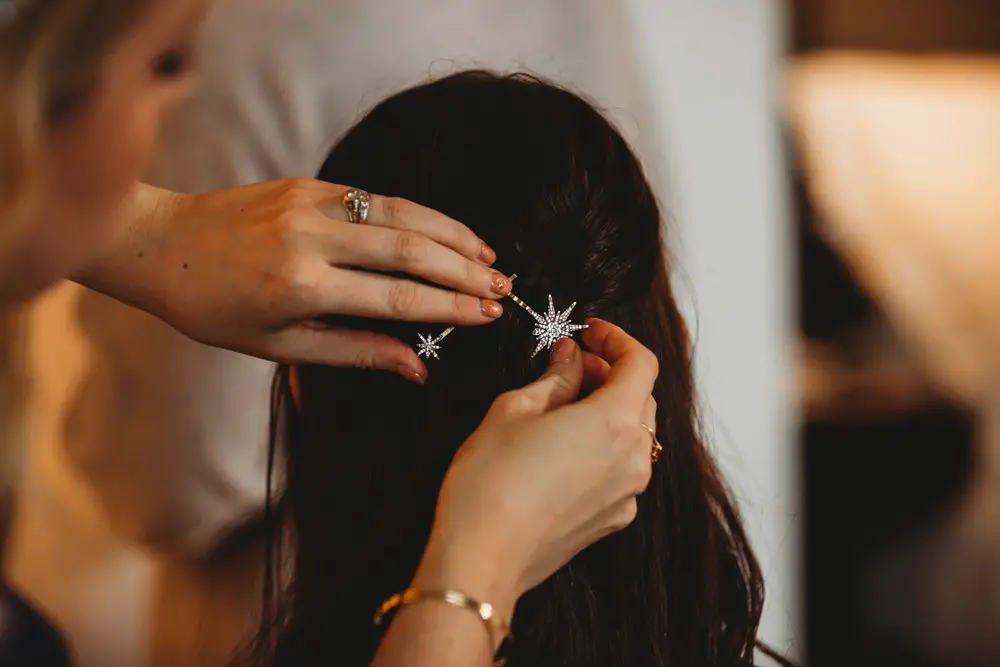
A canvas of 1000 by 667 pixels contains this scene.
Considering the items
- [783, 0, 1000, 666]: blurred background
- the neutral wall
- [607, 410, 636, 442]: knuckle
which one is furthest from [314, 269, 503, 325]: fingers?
[783, 0, 1000, 666]: blurred background

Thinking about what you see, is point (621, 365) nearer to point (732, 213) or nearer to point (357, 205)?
point (357, 205)

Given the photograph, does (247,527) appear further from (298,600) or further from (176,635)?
(298,600)

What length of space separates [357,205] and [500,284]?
117 mm

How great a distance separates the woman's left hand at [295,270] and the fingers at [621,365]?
0.08 meters

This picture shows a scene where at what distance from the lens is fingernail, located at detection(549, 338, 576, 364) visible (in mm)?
630

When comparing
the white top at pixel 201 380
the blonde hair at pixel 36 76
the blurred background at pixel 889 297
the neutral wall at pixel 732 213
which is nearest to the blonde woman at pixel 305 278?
the blonde hair at pixel 36 76

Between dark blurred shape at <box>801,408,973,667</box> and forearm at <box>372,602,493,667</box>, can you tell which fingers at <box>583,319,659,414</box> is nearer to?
forearm at <box>372,602,493,667</box>

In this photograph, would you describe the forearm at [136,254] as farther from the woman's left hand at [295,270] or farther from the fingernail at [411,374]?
the fingernail at [411,374]

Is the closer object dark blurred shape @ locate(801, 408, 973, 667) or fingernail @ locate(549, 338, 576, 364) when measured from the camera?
fingernail @ locate(549, 338, 576, 364)

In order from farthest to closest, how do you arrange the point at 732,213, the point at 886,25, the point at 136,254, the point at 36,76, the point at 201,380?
the point at 886,25
the point at 732,213
the point at 201,380
the point at 136,254
the point at 36,76

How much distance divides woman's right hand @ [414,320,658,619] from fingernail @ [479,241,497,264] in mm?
90

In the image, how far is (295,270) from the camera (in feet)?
2.08

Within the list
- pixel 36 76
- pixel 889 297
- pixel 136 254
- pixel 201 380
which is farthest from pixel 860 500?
pixel 36 76

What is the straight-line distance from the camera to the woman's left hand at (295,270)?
0.62 m
